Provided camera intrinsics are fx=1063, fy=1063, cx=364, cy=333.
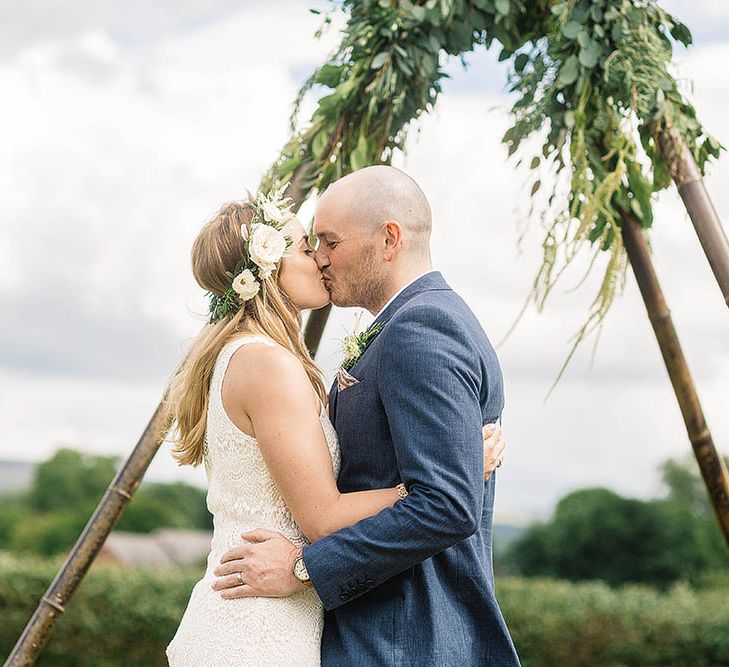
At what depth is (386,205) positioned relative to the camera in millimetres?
3061

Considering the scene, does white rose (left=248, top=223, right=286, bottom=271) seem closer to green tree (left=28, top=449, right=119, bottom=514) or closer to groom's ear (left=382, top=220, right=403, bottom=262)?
groom's ear (left=382, top=220, right=403, bottom=262)

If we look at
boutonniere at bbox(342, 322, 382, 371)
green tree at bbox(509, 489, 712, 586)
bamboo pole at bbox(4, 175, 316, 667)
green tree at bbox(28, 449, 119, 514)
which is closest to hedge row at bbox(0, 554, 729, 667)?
bamboo pole at bbox(4, 175, 316, 667)

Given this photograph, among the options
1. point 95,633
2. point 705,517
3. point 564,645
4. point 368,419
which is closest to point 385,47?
point 368,419

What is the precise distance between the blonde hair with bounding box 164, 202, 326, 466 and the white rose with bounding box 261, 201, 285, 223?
55mm

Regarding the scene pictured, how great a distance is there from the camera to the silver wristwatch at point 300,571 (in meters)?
2.75

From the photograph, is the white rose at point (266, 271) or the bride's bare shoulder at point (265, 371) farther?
the white rose at point (266, 271)

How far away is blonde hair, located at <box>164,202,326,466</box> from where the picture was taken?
3039mm

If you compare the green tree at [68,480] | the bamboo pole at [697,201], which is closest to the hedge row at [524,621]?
the bamboo pole at [697,201]

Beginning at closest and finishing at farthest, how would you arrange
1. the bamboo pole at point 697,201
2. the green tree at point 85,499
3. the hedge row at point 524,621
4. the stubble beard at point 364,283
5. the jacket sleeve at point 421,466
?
the jacket sleeve at point 421,466, the stubble beard at point 364,283, the bamboo pole at point 697,201, the hedge row at point 524,621, the green tree at point 85,499

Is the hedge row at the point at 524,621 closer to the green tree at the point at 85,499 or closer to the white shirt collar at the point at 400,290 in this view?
the white shirt collar at the point at 400,290

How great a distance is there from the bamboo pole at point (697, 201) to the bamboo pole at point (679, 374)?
435mm

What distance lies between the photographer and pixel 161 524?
6066 centimetres

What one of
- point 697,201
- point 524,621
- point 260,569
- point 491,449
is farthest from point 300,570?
point 524,621

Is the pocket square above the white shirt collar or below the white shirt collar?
below
